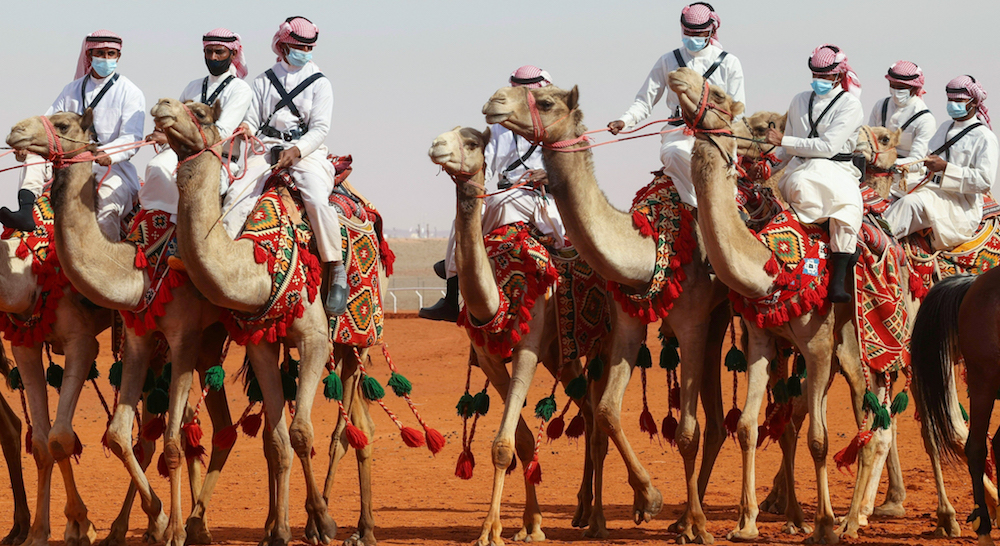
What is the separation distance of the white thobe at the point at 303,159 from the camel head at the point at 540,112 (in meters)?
1.84

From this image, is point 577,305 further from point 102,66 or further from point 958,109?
point 958,109

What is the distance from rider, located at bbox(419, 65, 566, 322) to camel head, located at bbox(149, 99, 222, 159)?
6.45 ft

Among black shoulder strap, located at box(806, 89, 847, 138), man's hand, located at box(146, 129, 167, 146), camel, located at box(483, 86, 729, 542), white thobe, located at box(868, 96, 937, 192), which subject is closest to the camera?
camel, located at box(483, 86, 729, 542)

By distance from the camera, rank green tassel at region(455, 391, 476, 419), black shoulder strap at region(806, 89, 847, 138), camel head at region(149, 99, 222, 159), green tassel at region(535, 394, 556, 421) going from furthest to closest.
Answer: green tassel at region(455, 391, 476, 419)
black shoulder strap at region(806, 89, 847, 138)
green tassel at region(535, 394, 556, 421)
camel head at region(149, 99, 222, 159)

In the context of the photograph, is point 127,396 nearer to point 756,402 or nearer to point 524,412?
point 756,402

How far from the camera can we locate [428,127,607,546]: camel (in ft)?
27.7

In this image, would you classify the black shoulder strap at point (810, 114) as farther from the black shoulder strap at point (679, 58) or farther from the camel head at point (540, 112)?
the camel head at point (540, 112)

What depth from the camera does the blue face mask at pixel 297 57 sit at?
9789 millimetres

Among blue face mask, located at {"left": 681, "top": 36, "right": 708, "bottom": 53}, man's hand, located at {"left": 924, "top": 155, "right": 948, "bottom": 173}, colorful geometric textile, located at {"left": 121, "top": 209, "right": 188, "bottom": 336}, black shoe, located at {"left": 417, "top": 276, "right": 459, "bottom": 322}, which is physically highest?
blue face mask, located at {"left": 681, "top": 36, "right": 708, "bottom": 53}

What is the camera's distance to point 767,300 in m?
8.77

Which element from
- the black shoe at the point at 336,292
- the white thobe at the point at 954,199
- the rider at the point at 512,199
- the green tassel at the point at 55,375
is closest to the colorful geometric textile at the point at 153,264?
the black shoe at the point at 336,292

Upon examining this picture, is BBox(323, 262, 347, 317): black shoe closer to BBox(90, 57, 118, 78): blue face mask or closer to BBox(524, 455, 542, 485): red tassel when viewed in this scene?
BBox(524, 455, 542, 485): red tassel

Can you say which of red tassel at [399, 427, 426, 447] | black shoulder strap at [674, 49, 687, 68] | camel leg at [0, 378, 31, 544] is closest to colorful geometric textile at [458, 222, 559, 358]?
red tassel at [399, 427, 426, 447]

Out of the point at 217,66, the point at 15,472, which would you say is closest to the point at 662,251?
the point at 217,66
